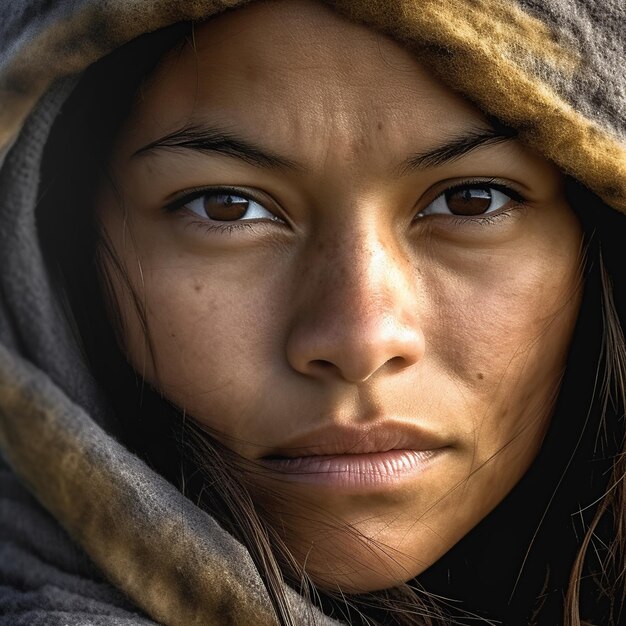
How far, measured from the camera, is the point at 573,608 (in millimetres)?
1404

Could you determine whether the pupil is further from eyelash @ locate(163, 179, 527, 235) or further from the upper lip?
the upper lip

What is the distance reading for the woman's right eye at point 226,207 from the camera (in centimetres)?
126

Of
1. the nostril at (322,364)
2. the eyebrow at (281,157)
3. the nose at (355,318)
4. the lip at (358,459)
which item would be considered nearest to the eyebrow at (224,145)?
the eyebrow at (281,157)

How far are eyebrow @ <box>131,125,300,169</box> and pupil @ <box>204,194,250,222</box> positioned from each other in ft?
0.27

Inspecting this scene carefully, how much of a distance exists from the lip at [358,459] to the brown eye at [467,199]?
28cm

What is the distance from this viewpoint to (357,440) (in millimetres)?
1214

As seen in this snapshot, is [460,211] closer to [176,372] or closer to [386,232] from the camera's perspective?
[386,232]

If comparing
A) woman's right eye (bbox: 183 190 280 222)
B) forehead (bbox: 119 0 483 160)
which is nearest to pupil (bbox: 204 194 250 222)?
woman's right eye (bbox: 183 190 280 222)

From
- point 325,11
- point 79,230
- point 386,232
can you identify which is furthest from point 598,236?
point 79,230

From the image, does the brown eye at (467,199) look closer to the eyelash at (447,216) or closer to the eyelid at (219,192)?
the eyelash at (447,216)

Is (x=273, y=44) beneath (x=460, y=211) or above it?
above

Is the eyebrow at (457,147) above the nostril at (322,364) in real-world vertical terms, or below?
above

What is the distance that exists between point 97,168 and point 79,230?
90 millimetres

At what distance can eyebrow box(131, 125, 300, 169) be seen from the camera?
1.18 meters
